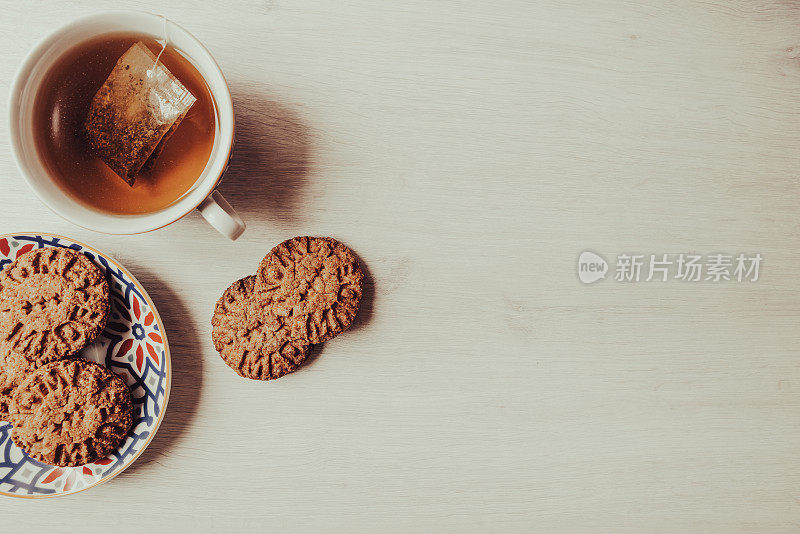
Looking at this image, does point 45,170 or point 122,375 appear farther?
point 122,375

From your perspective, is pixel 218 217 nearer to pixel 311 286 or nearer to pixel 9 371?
pixel 311 286

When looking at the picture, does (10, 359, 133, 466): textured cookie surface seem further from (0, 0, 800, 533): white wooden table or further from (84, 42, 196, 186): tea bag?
(84, 42, 196, 186): tea bag

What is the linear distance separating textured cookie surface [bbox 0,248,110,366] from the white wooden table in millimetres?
64

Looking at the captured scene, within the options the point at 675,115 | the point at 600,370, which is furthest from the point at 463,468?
the point at 675,115

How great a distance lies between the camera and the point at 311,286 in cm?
71

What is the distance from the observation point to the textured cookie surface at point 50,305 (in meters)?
0.67

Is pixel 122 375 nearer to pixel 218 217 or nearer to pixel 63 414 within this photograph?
pixel 63 414

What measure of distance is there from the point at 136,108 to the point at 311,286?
0.28m

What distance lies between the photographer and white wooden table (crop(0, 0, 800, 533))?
2.40ft

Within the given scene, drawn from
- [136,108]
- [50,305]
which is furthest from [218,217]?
[50,305]

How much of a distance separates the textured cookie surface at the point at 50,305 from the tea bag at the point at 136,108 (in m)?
0.16

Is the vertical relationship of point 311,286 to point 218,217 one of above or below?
below

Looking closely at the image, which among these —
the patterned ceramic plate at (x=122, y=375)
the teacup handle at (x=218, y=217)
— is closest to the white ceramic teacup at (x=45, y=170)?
the teacup handle at (x=218, y=217)

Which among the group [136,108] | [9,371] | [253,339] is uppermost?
[136,108]
